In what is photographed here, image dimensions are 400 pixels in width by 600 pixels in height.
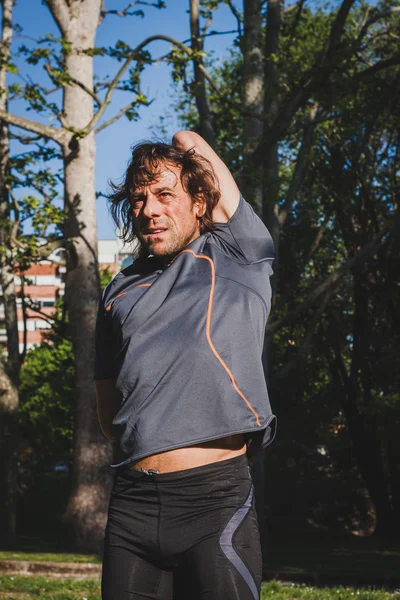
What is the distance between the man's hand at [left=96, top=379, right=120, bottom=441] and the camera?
9.39 ft

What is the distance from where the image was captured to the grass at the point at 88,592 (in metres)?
6.48

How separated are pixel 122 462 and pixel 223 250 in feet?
2.50

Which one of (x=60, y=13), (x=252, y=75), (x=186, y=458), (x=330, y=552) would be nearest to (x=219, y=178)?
(x=186, y=458)

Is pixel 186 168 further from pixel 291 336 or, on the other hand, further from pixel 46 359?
pixel 46 359

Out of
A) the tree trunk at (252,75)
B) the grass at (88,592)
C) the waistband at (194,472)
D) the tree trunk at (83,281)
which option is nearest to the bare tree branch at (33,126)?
the tree trunk at (83,281)

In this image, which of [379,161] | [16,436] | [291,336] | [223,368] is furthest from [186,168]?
[379,161]

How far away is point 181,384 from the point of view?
8.18 ft

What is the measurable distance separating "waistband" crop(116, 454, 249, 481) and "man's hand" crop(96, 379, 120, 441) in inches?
12.2

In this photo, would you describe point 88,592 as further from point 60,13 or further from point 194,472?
point 60,13

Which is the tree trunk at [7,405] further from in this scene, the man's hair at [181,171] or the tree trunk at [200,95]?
the man's hair at [181,171]

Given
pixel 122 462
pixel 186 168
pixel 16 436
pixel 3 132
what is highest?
pixel 3 132

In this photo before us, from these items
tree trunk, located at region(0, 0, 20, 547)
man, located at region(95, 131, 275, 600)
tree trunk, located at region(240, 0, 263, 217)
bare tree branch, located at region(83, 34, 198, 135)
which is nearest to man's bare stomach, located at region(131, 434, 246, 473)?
man, located at region(95, 131, 275, 600)

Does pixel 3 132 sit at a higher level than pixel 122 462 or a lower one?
higher

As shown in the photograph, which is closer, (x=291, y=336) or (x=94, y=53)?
(x=94, y=53)
